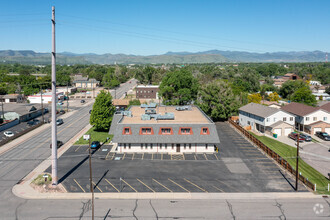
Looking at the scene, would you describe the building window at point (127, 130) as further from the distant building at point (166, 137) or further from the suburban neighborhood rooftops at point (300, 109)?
the suburban neighborhood rooftops at point (300, 109)

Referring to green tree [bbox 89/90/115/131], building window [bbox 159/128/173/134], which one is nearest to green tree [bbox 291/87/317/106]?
building window [bbox 159/128/173/134]

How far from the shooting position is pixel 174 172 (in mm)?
38406

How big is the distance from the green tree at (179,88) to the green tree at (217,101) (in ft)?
17.5

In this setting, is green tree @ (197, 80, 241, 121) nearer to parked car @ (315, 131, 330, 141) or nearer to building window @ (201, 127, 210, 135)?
parked car @ (315, 131, 330, 141)

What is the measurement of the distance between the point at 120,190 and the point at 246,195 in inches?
648

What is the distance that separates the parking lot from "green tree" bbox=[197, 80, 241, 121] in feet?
78.4

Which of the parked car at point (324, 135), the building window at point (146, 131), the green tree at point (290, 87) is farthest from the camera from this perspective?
the green tree at point (290, 87)

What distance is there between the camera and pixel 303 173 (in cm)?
3919

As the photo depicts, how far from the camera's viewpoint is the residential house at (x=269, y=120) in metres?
60.4

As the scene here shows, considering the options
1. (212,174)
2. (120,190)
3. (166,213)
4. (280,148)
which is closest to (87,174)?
(120,190)

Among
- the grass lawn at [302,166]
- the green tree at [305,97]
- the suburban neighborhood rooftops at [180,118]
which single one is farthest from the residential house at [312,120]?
the suburban neighborhood rooftops at [180,118]

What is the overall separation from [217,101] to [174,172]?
130ft

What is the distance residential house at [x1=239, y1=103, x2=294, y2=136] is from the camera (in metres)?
60.4

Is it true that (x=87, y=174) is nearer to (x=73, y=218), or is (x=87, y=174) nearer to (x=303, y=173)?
(x=73, y=218)
